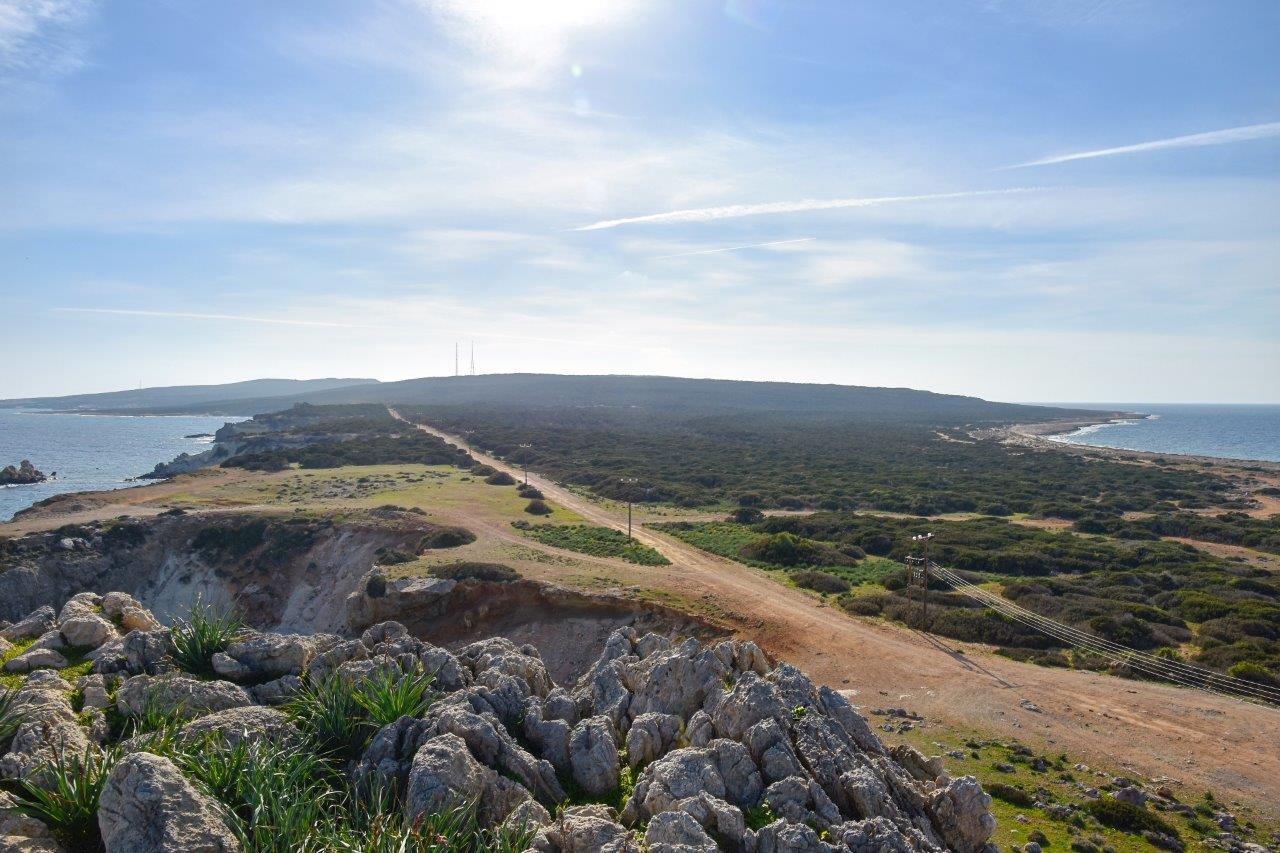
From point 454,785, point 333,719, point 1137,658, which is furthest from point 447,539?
point 1137,658

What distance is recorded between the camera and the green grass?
122ft

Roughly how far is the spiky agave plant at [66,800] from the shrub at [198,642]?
4414 mm

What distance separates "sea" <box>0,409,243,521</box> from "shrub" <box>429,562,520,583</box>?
48169 millimetres

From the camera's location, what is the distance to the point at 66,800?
7.84 metres

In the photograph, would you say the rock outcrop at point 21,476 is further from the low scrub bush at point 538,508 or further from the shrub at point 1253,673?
the shrub at point 1253,673

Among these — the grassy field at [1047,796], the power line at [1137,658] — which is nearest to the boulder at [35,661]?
the grassy field at [1047,796]

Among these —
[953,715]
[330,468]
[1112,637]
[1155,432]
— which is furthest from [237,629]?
[1155,432]

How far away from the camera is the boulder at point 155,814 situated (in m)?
7.13

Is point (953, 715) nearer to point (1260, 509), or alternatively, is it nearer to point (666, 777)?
point (666, 777)

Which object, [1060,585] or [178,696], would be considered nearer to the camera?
[178,696]

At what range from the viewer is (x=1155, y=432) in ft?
610

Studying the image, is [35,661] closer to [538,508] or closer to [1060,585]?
[1060,585]

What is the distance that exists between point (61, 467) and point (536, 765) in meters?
115

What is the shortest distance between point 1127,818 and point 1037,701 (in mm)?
6511
